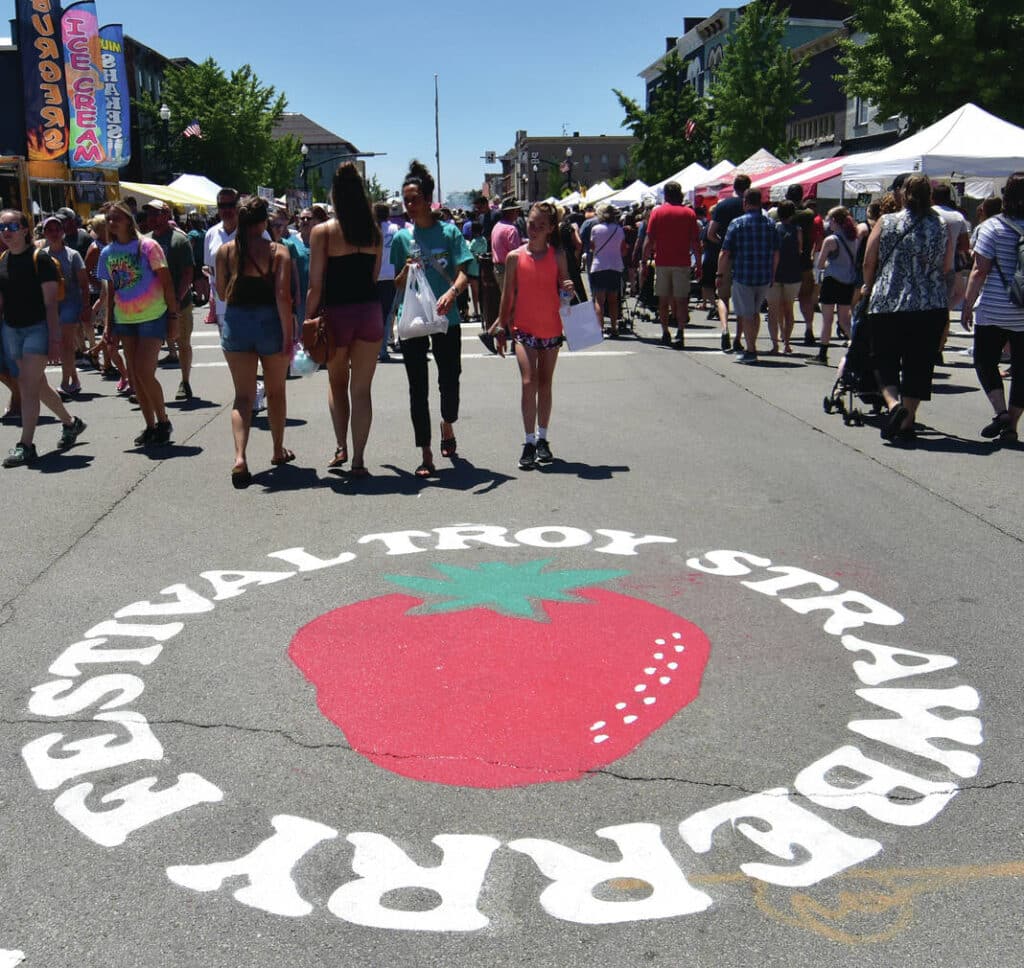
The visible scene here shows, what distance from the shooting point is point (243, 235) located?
7.18 m

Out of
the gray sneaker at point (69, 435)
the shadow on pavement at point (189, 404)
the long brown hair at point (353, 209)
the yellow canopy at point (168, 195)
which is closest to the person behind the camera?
the long brown hair at point (353, 209)

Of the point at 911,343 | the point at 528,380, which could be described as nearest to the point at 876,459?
the point at 911,343

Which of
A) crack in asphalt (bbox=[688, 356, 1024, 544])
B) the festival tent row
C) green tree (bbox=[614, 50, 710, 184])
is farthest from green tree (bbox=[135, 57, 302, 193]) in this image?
crack in asphalt (bbox=[688, 356, 1024, 544])

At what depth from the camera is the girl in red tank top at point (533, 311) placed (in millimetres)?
7543

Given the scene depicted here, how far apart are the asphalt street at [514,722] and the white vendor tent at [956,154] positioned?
9.07 meters

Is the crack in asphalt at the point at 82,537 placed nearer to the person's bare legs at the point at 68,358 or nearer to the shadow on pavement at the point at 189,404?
the shadow on pavement at the point at 189,404

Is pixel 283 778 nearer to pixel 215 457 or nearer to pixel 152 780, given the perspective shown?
pixel 152 780

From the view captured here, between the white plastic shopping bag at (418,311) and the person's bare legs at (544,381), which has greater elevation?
the white plastic shopping bag at (418,311)

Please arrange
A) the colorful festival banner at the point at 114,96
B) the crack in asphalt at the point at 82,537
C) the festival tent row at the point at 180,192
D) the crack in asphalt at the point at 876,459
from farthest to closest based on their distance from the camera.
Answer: the colorful festival banner at the point at 114,96, the festival tent row at the point at 180,192, the crack in asphalt at the point at 876,459, the crack in asphalt at the point at 82,537

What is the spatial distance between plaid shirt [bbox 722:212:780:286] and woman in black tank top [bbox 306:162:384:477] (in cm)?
614

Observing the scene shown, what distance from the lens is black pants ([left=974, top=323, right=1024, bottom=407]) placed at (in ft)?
26.7

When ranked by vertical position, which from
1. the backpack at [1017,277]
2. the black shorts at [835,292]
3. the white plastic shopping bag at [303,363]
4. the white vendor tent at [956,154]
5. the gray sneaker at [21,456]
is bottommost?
the gray sneaker at [21,456]

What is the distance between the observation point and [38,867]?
2.88 meters

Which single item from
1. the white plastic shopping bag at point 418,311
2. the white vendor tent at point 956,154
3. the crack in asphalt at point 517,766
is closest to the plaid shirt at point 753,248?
the white vendor tent at point 956,154
